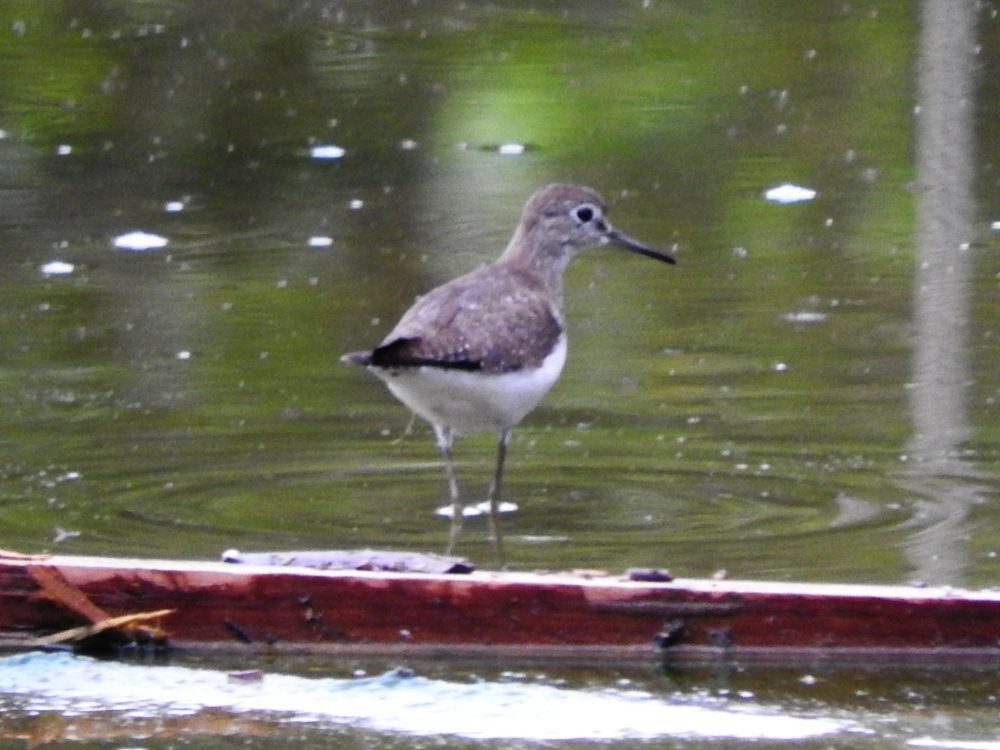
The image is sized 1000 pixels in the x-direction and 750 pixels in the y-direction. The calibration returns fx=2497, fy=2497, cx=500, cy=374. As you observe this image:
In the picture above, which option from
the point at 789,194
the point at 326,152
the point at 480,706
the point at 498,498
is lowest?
the point at 480,706

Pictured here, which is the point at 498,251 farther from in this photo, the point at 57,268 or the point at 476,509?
the point at 476,509

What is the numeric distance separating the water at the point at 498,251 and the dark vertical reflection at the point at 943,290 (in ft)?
0.06

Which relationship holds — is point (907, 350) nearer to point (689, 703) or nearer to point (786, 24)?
point (689, 703)

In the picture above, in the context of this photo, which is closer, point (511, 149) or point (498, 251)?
point (498, 251)

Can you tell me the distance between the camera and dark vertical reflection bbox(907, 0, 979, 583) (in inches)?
219

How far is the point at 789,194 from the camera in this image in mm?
9594

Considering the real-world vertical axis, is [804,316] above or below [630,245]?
below

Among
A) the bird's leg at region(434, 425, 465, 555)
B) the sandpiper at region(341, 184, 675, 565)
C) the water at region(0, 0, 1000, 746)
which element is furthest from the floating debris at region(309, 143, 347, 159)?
the bird's leg at region(434, 425, 465, 555)

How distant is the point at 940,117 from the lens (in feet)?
35.2

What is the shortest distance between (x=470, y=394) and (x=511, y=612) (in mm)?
1876

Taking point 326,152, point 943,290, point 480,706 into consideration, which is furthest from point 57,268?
point 480,706

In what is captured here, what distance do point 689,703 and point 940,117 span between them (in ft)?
23.1

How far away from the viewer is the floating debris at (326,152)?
10.3 metres

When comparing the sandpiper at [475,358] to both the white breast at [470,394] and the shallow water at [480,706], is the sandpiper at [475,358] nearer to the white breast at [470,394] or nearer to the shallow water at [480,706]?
the white breast at [470,394]
